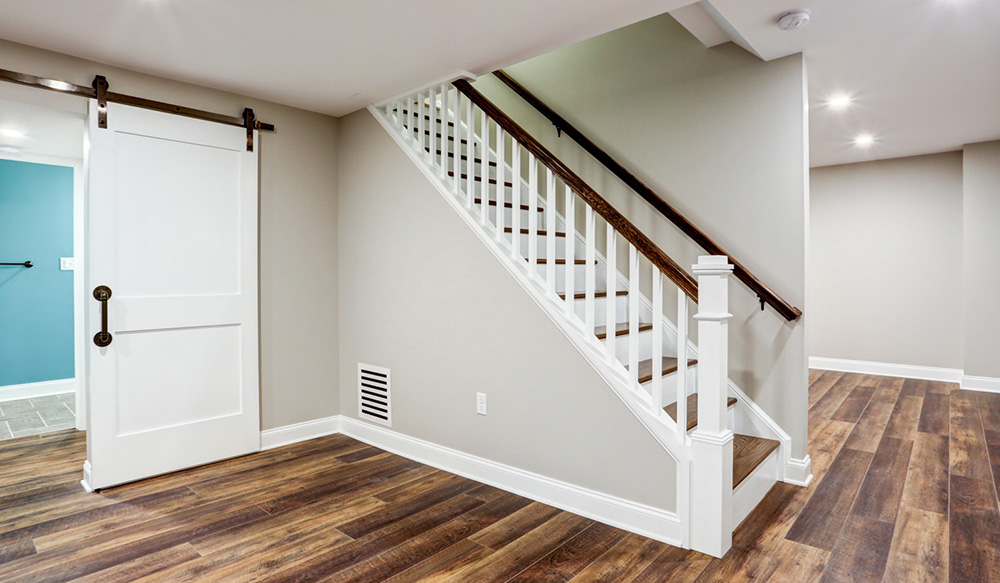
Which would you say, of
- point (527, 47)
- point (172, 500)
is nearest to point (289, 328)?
point (172, 500)

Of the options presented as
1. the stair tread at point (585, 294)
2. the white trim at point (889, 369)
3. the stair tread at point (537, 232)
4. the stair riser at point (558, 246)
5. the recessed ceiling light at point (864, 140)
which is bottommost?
the white trim at point (889, 369)

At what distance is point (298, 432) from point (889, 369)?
18.9 ft

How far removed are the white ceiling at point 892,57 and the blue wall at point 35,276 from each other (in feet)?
17.7

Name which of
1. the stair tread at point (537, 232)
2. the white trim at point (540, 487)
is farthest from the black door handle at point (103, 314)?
the stair tread at point (537, 232)

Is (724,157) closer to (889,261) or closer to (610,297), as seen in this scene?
(610,297)

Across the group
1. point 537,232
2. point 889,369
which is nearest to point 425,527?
point 537,232

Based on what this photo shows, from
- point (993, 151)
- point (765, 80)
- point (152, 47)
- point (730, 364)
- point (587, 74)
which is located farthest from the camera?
point (993, 151)

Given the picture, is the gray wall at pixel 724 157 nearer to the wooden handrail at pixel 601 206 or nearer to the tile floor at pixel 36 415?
the wooden handrail at pixel 601 206

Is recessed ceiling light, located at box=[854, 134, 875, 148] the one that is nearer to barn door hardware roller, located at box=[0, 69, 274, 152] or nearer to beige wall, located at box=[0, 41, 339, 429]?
beige wall, located at box=[0, 41, 339, 429]

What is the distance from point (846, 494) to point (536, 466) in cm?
151

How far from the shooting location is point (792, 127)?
8.86 feet

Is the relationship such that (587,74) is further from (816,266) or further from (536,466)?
(816,266)

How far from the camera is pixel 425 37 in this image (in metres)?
2.48

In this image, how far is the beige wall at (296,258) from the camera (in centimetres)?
338
